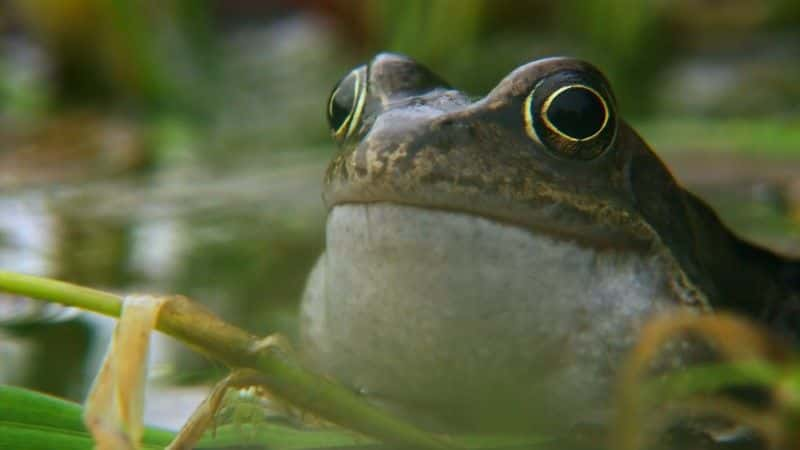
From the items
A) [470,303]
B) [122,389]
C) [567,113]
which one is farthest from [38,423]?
[567,113]

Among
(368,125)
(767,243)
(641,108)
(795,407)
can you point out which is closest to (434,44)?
(641,108)

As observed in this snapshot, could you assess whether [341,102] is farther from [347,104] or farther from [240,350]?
[240,350]

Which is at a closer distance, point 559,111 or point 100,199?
point 559,111

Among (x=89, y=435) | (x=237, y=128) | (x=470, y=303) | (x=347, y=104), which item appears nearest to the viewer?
(x=89, y=435)

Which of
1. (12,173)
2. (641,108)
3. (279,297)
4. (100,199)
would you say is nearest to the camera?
(279,297)

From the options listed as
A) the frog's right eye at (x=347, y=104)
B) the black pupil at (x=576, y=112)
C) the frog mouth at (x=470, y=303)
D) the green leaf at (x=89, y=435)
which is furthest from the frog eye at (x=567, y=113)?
the green leaf at (x=89, y=435)

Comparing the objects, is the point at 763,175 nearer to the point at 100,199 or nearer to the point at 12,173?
the point at 100,199

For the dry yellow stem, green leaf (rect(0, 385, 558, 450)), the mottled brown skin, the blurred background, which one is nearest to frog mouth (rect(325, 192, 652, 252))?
the mottled brown skin

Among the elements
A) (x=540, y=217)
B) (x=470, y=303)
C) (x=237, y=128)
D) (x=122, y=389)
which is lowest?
(x=122, y=389)
